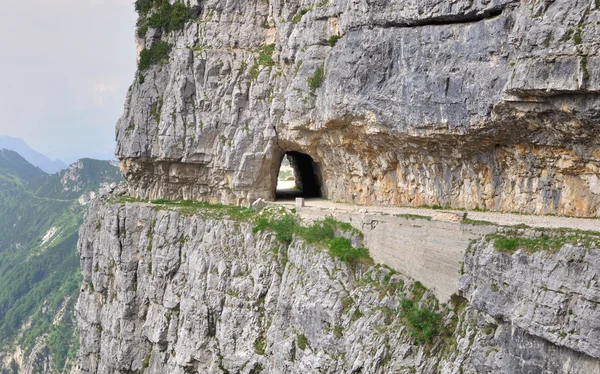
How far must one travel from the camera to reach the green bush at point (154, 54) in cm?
3628

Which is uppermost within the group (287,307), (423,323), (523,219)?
(523,219)

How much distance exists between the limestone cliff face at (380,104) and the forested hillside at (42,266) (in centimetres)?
4612

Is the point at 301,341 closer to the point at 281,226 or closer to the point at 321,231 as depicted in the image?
the point at 321,231

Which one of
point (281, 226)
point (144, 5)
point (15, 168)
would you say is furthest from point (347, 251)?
point (15, 168)

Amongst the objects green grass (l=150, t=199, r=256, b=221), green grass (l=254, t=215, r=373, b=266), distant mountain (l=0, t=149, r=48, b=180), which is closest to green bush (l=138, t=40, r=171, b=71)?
green grass (l=150, t=199, r=256, b=221)

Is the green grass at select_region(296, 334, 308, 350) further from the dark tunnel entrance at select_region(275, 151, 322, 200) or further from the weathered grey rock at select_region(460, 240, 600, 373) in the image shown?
the dark tunnel entrance at select_region(275, 151, 322, 200)

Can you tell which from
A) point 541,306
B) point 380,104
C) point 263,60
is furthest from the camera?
point 263,60

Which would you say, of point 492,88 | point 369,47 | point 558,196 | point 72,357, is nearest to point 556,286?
point 558,196

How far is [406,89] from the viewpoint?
23641mm

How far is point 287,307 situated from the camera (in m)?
25.2

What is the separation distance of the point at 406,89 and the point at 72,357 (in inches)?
2389

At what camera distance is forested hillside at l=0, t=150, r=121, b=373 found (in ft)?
241

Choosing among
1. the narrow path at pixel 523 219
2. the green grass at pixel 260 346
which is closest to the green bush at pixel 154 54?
the narrow path at pixel 523 219

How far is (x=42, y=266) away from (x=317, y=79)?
8107 centimetres
